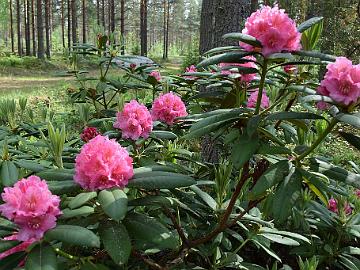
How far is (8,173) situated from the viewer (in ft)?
5.32

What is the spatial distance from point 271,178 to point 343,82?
0.36m

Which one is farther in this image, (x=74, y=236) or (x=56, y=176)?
(x=56, y=176)

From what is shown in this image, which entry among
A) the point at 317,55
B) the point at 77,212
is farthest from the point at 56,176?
the point at 317,55

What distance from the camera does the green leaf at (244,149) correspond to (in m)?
1.31

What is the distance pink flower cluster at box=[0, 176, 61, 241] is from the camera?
1.03 metres

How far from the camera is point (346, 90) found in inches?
46.1

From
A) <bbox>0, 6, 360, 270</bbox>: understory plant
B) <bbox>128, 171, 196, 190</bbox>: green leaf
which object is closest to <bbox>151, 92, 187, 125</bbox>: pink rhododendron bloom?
<bbox>0, 6, 360, 270</bbox>: understory plant

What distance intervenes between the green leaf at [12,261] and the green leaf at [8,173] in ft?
1.72

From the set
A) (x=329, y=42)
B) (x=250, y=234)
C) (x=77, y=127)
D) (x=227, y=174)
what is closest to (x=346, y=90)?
(x=227, y=174)

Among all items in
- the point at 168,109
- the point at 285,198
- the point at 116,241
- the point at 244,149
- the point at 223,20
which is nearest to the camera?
the point at 116,241

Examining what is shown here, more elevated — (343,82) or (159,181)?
(343,82)

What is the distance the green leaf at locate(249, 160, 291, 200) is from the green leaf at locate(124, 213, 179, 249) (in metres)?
0.30

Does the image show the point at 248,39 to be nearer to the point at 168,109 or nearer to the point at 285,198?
the point at 285,198

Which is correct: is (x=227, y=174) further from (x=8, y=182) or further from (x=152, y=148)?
(x=8, y=182)
